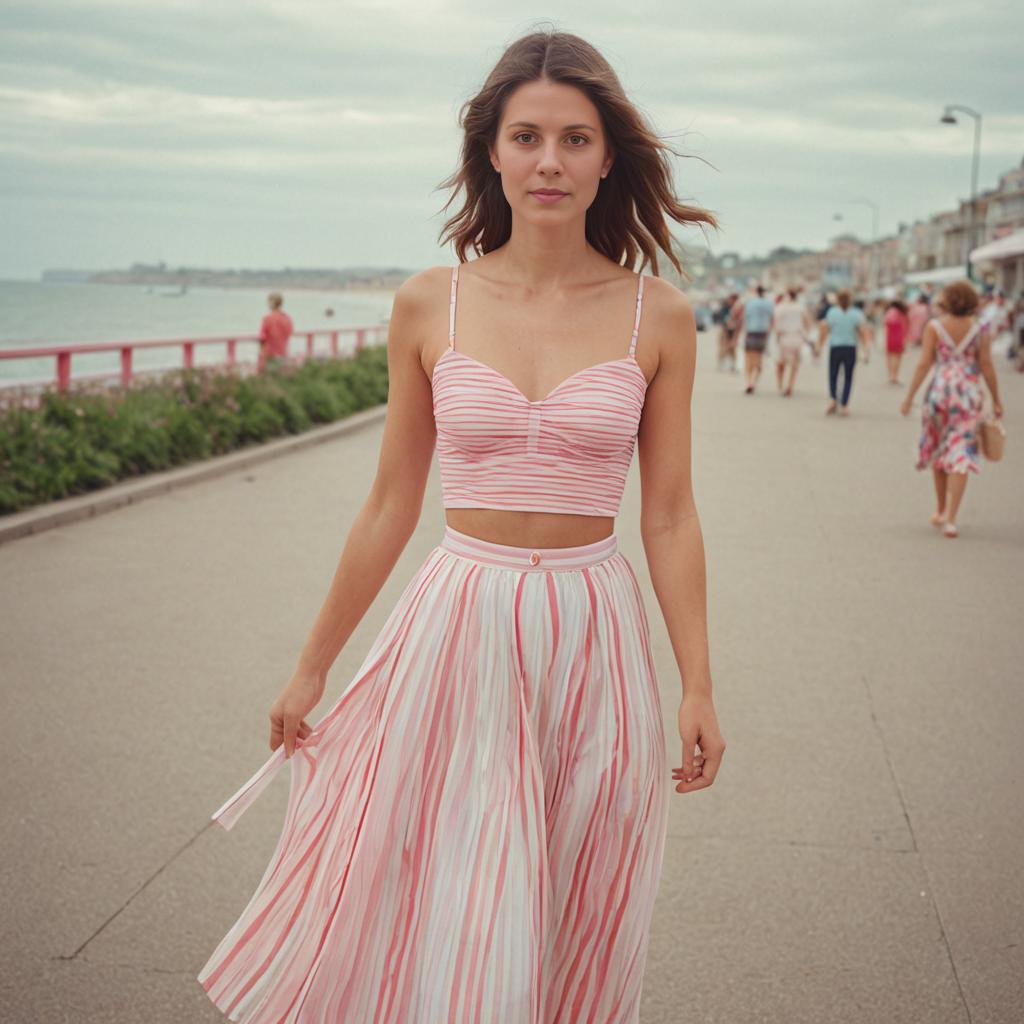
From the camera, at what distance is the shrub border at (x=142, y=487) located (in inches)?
397

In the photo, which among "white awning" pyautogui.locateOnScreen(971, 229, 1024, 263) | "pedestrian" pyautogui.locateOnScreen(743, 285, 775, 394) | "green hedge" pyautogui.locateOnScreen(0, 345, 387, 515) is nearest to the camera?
"green hedge" pyautogui.locateOnScreen(0, 345, 387, 515)

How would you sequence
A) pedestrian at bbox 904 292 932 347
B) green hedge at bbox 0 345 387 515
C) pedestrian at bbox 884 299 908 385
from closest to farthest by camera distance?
green hedge at bbox 0 345 387 515 < pedestrian at bbox 884 299 908 385 < pedestrian at bbox 904 292 932 347

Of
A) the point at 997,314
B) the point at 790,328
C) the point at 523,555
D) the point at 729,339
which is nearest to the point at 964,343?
the point at 523,555

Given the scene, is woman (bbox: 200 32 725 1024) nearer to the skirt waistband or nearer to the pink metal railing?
the skirt waistband

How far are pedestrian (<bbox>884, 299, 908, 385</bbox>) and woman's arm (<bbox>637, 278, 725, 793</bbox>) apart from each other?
27.0 meters

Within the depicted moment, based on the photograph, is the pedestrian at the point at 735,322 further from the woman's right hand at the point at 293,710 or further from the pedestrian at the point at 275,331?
the woman's right hand at the point at 293,710

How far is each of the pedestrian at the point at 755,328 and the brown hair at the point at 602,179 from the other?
22688 millimetres

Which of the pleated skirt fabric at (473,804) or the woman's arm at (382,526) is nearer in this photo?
the pleated skirt fabric at (473,804)

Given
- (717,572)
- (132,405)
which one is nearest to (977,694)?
(717,572)

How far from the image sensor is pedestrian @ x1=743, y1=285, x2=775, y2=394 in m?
25.1

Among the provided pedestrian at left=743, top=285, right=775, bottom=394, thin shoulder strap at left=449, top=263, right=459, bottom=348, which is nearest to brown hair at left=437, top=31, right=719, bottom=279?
thin shoulder strap at left=449, top=263, right=459, bottom=348

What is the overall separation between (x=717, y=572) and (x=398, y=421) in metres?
6.40

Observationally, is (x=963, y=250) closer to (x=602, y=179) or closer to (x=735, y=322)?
(x=735, y=322)

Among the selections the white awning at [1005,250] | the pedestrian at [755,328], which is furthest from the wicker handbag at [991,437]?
the white awning at [1005,250]
